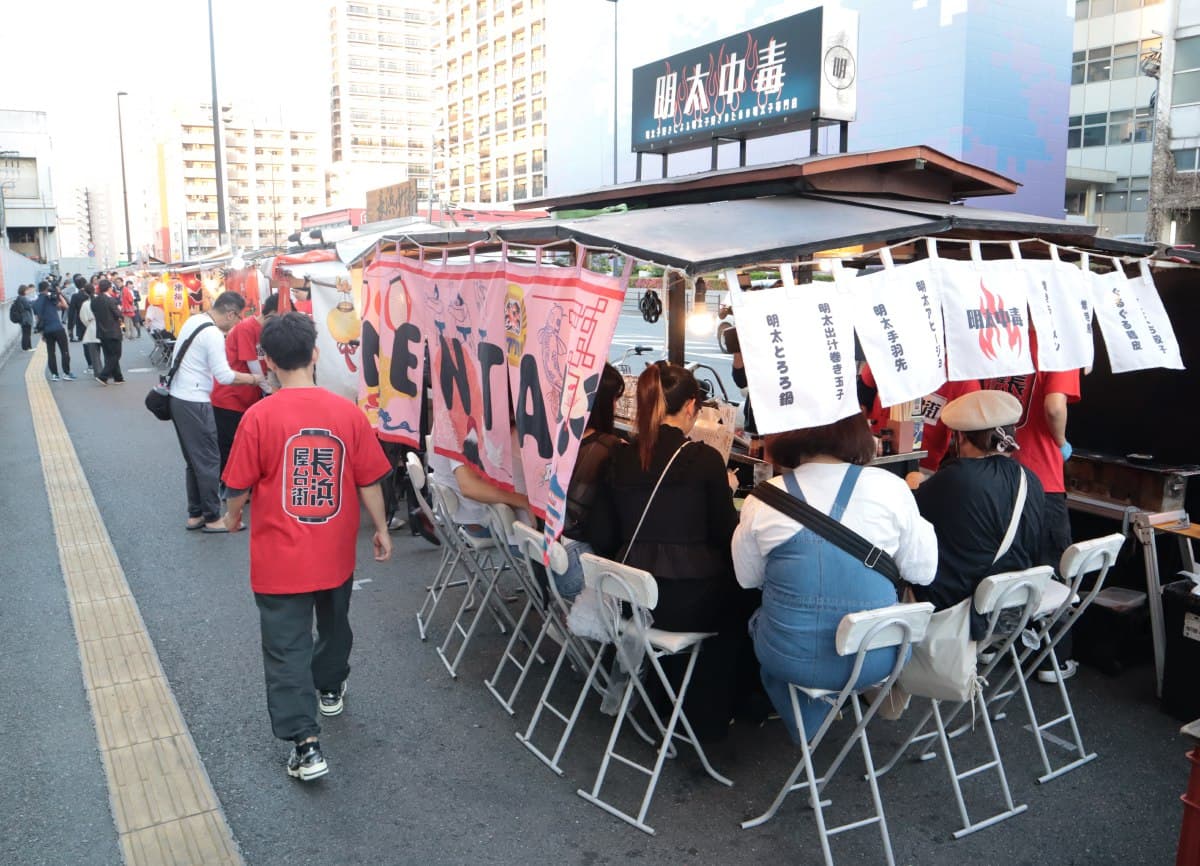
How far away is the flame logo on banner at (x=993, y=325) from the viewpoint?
12.2 ft

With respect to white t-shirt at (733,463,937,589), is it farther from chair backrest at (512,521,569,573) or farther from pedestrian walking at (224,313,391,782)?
pedestrian walking at (224,313,391,782)

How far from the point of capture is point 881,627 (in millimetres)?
2908

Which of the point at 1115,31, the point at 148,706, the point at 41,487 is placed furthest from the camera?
the point at 1115,31

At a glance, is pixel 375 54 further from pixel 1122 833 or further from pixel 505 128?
pixel 1122 833

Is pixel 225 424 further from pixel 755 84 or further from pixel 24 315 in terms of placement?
pixel 24 315

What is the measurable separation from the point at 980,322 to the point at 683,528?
1567 millimetres

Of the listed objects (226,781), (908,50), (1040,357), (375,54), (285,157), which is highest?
(375,54)

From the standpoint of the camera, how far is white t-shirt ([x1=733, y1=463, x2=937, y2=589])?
3.04m

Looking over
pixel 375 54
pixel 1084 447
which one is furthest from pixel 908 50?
pixel 375 54

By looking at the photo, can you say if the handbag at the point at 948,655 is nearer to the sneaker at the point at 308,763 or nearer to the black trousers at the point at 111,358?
the sneaker at the point at 308,763

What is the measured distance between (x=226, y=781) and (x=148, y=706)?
3.02 feet

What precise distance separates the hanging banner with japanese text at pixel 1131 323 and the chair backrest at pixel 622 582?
267 cm

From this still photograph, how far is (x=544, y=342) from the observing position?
3.73 meters

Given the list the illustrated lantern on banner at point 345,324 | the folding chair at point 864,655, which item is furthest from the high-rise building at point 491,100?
the folding chair at point 864,655
